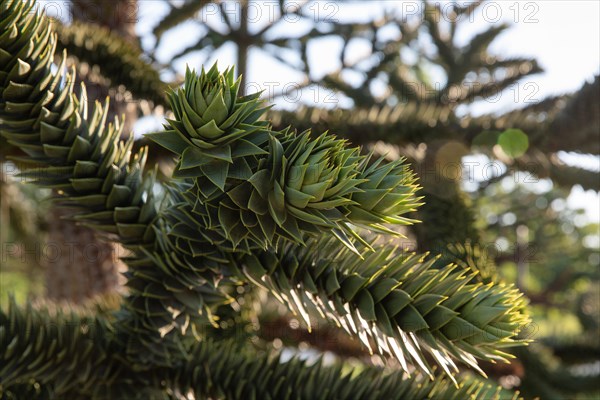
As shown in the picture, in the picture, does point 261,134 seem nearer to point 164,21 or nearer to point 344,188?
point 344,188

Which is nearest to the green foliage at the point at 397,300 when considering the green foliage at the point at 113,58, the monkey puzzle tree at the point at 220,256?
the monkey puzzle tree at the point at 220,256

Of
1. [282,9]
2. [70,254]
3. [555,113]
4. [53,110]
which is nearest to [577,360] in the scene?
[555,113]

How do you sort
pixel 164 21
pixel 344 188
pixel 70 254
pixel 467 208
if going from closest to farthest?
pixel 344 188 < pixel 467 208 < pixel 70 254 < pixel 164 21

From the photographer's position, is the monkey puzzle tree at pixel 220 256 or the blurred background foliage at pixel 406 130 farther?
the blurred background foliage at pixel 406 130

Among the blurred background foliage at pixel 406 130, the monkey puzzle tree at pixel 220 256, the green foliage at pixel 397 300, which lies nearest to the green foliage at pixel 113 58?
the blurred background foliage at pixel 406 130

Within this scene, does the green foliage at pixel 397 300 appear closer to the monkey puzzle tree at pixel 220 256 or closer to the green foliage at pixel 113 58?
the monkey puzzle tree at pixel 220 256

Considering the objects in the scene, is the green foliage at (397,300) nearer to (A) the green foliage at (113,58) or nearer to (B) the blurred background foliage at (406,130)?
(B) the blurred background foliage at (406,130)

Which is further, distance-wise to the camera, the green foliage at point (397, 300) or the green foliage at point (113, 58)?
the green foliage at point (113, 58)

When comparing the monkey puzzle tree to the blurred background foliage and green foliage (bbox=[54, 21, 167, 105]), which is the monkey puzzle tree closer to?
the blurred background foliage

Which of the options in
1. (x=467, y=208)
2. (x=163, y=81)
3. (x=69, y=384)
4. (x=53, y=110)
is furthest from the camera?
(x=163, y=81)

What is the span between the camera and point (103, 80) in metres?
2.06

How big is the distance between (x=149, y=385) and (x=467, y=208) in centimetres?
110

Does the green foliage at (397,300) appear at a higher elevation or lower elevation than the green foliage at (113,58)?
lower

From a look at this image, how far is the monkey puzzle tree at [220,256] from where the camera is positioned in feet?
2.83
